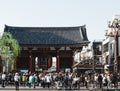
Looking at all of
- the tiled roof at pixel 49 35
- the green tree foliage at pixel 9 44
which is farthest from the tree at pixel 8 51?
the tiled roof at pixel 49 35

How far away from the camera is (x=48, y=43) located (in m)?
63.2

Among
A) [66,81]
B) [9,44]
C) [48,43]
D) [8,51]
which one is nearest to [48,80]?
[66,81]

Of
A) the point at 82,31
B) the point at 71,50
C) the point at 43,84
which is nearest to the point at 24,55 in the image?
the point at 71,50

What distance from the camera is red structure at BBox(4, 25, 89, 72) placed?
6125cm

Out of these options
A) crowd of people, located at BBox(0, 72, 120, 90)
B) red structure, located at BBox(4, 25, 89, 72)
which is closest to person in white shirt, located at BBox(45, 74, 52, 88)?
crowd of people, located at BBox(0, 72, 120, 90)

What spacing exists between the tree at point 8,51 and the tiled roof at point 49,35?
10.3ft

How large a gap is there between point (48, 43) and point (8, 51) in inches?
295

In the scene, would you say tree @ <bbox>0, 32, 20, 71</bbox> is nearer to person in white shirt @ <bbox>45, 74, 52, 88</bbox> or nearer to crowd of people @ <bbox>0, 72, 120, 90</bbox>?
crowd of people @ <bbox>0, 72, 120, 90</bbox>

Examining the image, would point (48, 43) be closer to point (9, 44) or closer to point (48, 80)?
point (9, 44)

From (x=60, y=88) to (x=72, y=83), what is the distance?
1.14 meters

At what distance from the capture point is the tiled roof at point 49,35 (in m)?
63.8

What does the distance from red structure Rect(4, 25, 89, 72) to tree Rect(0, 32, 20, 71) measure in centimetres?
183

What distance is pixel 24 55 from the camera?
203 feet

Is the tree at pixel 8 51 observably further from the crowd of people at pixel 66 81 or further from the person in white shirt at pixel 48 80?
the person in white shirt at pixel 48 80
